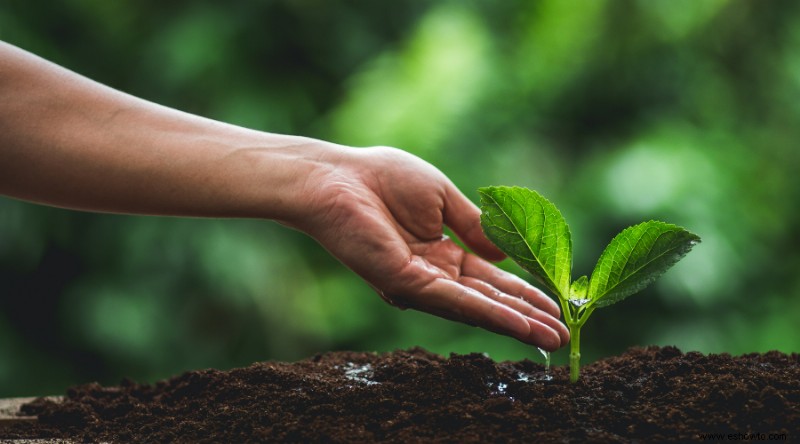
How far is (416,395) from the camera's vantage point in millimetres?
1091

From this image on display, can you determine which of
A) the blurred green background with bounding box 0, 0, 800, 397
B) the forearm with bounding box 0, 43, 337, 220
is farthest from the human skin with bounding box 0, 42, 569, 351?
the blurred green background with bounding box 0, 0, 800, 397

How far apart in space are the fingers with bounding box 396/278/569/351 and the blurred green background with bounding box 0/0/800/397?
1.50 m

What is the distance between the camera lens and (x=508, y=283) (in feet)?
4.38

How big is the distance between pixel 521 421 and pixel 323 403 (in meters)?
0.28

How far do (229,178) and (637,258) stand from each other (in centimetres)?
62

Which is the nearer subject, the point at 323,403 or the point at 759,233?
the point at 323,403

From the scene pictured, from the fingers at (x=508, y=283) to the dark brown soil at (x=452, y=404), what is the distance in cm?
10

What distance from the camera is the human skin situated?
1203 mm

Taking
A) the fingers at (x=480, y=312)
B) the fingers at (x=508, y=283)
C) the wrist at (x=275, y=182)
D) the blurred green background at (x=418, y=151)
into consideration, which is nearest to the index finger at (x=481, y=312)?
the fingers at (x=480, y=312)

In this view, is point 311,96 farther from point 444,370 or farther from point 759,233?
point 444,370

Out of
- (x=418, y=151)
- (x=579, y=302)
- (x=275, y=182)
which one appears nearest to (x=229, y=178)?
(x=275, y=182)

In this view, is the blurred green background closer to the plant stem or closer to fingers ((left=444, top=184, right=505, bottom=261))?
fingers ((left=444, top=184, right=505, bottom=261))

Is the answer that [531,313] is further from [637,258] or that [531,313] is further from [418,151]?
[418,151]

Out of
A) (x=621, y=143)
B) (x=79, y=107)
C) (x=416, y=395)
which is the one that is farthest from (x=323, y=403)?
(x=621, y=143)
